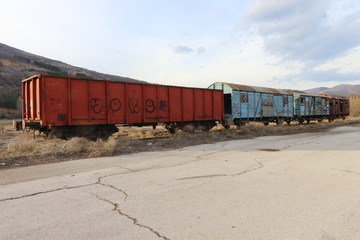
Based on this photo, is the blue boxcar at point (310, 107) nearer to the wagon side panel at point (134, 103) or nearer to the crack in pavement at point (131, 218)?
the wagon side panel at point (134, 103)

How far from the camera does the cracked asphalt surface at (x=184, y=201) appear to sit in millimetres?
3107

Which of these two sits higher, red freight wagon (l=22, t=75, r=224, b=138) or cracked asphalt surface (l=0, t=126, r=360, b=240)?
red freight wagon (l=22, t=75, r=224, b=138)

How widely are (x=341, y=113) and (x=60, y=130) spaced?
36485mm

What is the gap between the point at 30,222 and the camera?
3395mm

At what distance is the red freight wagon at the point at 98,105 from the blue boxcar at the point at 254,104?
419 cm

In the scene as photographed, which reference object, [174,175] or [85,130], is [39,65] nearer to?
[85,130]

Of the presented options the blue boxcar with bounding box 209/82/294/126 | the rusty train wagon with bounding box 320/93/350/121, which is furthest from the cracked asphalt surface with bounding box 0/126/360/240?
the rusty train wagon with bounding box 320/93/350/121

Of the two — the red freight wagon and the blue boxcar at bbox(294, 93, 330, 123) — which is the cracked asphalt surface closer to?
the red freight wagon

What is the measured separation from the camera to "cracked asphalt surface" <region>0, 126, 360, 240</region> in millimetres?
3107

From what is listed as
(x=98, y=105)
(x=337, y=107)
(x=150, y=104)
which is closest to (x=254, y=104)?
(x=150, y=104)

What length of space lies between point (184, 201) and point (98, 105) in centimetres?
964

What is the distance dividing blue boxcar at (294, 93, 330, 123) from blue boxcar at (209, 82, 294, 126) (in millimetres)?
1512

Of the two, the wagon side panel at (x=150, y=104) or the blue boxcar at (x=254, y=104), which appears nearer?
the wagon side panel at (x=150, y=104)

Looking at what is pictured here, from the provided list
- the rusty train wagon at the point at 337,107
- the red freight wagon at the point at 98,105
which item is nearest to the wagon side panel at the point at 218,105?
the red freight wagon at the point at 98,105
